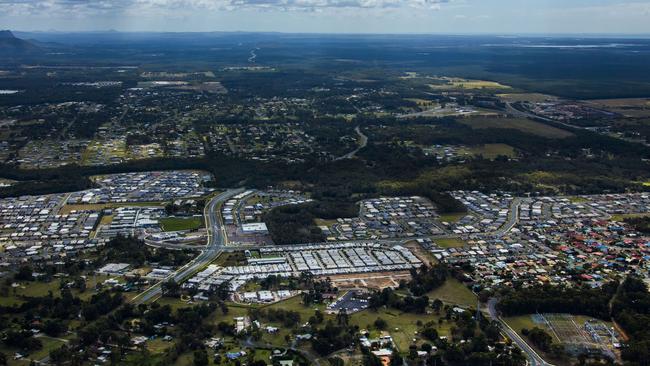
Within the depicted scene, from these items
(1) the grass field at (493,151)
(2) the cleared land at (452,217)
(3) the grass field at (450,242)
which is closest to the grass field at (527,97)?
(1) the grass field at (493,151)

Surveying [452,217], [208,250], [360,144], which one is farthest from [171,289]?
[360,144]

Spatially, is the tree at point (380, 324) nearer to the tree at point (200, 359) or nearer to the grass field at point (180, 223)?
the tree at point (200, 359)

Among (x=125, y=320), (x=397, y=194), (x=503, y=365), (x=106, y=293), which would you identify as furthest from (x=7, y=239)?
(x=503, y=365)

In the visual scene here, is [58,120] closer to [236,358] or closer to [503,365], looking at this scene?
[236,358]

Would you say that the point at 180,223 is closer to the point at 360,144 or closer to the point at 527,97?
the point at 360,144

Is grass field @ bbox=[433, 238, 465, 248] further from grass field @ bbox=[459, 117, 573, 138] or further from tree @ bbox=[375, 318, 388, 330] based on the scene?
grass field @ bbox=[459, 117, 573, 138]
